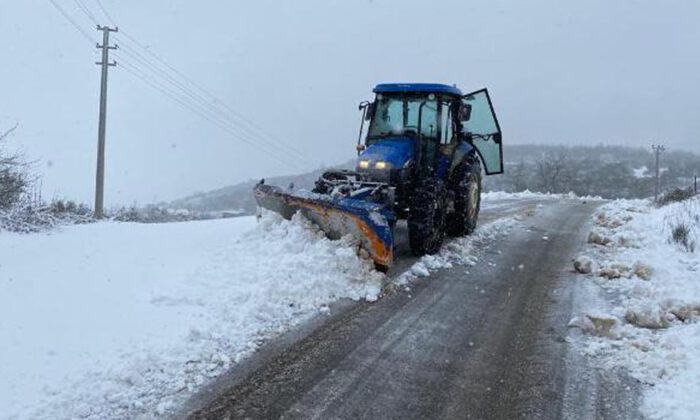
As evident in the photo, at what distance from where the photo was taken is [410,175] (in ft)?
27.4

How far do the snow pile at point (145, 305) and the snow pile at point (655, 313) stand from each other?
2.38 meters

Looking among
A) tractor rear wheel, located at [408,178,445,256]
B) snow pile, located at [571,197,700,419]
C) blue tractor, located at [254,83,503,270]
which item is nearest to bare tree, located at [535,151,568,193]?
blue tractor, located at [254,83,503,270]

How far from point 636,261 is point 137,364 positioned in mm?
6198

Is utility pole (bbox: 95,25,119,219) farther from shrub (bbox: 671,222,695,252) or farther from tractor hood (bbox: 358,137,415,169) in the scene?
shrub (bbox: 671,222,695,252)

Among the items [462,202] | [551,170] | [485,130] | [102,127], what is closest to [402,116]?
[462,202]

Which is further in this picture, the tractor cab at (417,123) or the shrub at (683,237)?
the tractor cab at (417,123)

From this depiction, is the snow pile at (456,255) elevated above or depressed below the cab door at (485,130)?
below

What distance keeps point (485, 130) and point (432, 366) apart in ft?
21.4

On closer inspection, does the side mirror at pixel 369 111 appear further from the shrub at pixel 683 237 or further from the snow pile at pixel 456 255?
the shrub at pixel 683 237

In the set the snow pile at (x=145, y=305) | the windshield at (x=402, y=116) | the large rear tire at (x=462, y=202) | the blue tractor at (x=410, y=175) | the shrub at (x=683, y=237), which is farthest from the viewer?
the large rear tire at (x=462, y=202)

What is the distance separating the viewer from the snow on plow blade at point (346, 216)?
6566mm

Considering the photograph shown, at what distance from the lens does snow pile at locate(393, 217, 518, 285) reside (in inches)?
280

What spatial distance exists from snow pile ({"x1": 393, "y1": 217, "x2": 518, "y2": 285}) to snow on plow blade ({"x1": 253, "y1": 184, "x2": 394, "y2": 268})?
0.46m

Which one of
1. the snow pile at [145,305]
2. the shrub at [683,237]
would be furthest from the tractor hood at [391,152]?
the shrub at [683,237]
